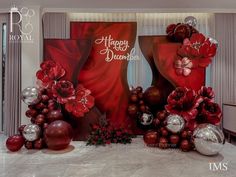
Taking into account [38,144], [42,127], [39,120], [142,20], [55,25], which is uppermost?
[142,20]

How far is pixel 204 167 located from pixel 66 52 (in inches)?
115

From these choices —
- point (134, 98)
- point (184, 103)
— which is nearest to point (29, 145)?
point (134, 98)

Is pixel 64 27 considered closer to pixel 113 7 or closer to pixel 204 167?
pixel 113 7

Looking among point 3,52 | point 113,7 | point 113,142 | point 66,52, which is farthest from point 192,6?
point 3,52

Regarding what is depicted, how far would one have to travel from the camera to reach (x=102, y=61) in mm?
4055

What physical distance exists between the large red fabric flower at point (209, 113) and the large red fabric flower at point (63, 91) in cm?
222

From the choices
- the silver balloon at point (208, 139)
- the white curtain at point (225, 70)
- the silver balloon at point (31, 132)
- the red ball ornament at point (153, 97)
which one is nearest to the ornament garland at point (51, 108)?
the silver balloon at point (31, 132)

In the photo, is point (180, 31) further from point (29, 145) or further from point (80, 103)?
point (29, 145)

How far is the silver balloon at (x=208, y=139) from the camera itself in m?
2.90

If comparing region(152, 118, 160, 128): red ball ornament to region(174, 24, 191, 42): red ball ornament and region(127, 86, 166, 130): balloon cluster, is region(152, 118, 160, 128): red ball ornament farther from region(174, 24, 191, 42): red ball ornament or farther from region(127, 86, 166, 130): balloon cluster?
region(174, 24, 191, 42): red ball ornament

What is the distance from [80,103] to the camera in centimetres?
372

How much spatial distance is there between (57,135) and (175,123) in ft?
6.01

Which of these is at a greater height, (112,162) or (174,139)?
(174,139)

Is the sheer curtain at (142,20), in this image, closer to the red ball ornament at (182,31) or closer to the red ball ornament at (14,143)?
the red ball ornament at (182,31)
